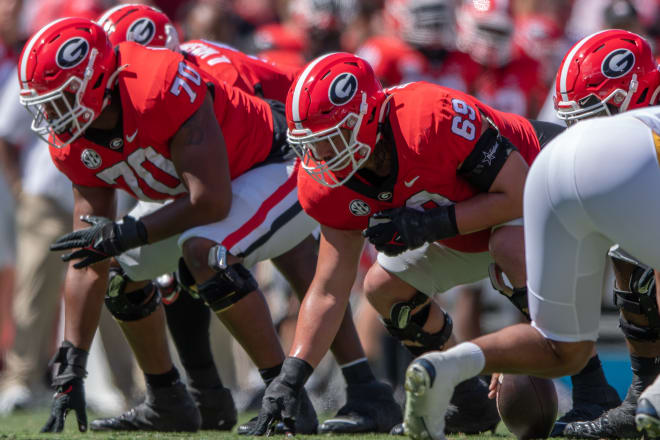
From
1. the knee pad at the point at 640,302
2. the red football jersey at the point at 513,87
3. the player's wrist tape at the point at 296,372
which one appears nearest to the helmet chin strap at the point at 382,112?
the player's wrist tape at the point at 296,372

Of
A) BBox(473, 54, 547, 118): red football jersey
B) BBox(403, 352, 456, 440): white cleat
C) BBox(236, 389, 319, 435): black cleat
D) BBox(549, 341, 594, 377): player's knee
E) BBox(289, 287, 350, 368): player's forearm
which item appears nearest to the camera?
BBox(403, 352, 456, 440): white cleat

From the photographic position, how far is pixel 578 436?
4031 millimetres

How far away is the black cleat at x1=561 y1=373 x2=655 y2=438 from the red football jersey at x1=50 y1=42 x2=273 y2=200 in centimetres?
166

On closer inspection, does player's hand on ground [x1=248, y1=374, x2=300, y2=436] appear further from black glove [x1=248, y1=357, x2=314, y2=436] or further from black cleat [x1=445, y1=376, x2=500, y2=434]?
black cleat [x1=445, y1=376, x2=500, y2=434]

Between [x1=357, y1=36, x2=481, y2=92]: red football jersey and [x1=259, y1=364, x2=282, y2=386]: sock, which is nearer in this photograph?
[x1=259, y1=364, x2=282, y2=386]: sock

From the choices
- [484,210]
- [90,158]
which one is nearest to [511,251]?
[484,210]

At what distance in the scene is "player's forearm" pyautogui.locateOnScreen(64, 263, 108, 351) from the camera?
444 centimetres

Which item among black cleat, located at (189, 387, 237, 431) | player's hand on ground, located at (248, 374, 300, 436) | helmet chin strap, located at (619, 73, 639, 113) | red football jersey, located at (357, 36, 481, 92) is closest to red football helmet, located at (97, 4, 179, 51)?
black cleat, located at (189, 387, 237, 431)

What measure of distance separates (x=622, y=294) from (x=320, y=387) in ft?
10.2

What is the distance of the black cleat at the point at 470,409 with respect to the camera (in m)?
4.45

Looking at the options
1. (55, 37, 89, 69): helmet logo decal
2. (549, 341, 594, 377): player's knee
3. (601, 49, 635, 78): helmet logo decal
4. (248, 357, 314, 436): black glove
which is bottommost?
(248, 357, 314, 436): black glove

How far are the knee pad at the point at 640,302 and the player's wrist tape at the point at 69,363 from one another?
2042 mm

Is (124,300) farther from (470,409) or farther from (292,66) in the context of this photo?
(292,66)

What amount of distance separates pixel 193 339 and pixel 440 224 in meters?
1.65
